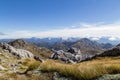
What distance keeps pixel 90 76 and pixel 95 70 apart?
1.54ft

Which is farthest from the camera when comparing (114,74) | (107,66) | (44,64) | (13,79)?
(44,64)

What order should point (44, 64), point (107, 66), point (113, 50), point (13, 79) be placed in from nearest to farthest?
point (107, 66)
point (13, 79)
point (44, 64)
point (113, 50)

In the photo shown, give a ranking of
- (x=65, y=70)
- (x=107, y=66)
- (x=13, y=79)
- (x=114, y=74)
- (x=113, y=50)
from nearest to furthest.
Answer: (x=114, y=74)
(x=107, y=66)
(x=65, y=70)
(x=13, y=79)
(x=113, y=50)

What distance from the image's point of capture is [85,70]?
11281 mm

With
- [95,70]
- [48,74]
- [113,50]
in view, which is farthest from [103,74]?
[113,50]

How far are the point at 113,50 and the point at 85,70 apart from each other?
10286 centimetres

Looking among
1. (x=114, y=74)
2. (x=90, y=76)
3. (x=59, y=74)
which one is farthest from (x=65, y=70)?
(x=114, y=74)

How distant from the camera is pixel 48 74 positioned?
1324cm

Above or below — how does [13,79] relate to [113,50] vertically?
above

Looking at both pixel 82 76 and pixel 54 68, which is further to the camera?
pixel 54 68

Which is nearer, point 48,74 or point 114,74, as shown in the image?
point 114,74

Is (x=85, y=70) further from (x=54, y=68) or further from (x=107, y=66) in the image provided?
(x=54, y=68)

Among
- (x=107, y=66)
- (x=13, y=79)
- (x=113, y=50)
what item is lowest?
(x=113, y=50)

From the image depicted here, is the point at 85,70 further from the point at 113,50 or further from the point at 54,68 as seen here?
the point at 113,50
